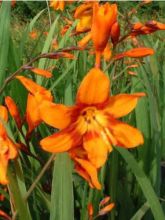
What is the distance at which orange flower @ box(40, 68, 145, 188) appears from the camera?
65 centimetres

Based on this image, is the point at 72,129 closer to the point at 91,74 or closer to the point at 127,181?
the point at 91,74

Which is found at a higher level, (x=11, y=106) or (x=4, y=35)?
(x=4, y=35)

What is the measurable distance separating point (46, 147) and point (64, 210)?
0.11 metres

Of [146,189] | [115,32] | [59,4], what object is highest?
[59,4]

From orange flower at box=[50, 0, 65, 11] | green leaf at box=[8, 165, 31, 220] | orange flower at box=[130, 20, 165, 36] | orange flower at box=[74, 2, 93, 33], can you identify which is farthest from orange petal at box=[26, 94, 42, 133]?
orange flower at box=[50, 0, 65, 11]

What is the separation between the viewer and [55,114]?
0.65 m

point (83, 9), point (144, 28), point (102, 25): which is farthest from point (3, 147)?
point (83, 9)

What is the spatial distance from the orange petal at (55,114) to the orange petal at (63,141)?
15 millimetres

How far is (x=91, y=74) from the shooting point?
0.66m

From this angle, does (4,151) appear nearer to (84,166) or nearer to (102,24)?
(84,166)

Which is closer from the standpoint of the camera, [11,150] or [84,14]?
[11,150]

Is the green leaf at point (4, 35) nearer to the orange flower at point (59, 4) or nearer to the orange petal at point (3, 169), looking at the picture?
the orange petal at point (3, 169)

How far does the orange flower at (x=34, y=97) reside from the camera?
2.23 feet

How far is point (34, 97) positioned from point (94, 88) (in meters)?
0.09
